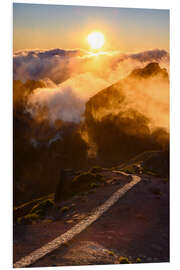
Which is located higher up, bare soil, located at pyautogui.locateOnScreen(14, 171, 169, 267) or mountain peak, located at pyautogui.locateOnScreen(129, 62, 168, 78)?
mountain peak, located at pyautogui.locateOnScreen(129, 62, 168, 78)

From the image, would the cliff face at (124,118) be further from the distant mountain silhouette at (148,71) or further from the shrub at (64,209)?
Answer: the shrub at (64,209)

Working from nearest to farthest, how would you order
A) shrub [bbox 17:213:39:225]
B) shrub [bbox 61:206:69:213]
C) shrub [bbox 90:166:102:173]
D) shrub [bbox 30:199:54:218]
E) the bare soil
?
the bare soil < shrub [bbox 17:213:39:225] < shrub [bbox 30:199:54:218] < shrub [bbox 61:206:69:213] < shrub [bbox 90:166:102:173]

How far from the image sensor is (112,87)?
8.40 m

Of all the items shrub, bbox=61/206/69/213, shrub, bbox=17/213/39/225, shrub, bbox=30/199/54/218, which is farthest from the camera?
shrub, bbox=61/206/69/213

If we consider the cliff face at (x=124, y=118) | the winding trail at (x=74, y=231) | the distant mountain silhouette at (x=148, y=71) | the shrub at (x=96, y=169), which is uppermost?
the distant mountain silhouette at (x=148, y=71)

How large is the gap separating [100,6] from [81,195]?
12.7 ft

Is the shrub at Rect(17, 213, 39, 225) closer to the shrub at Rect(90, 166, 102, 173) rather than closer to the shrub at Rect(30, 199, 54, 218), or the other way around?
the shrub at Rect(30, 199, 54, 218)

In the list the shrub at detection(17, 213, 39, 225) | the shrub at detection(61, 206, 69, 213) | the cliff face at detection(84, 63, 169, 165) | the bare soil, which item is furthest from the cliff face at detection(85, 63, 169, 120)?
the shrub at detection(17, 213, 39, 225)

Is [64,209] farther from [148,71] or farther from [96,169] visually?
[148,71]

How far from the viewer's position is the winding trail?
7.28 meters

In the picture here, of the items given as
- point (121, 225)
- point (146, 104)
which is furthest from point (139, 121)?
point (121, 225)

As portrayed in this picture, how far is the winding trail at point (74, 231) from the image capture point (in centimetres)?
728

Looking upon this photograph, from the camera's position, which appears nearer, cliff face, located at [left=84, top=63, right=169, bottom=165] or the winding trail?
the winding trail

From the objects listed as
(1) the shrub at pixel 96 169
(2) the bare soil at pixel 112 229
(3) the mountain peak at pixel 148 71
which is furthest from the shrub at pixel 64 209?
(3) the mountain peak at pixel 148 71
